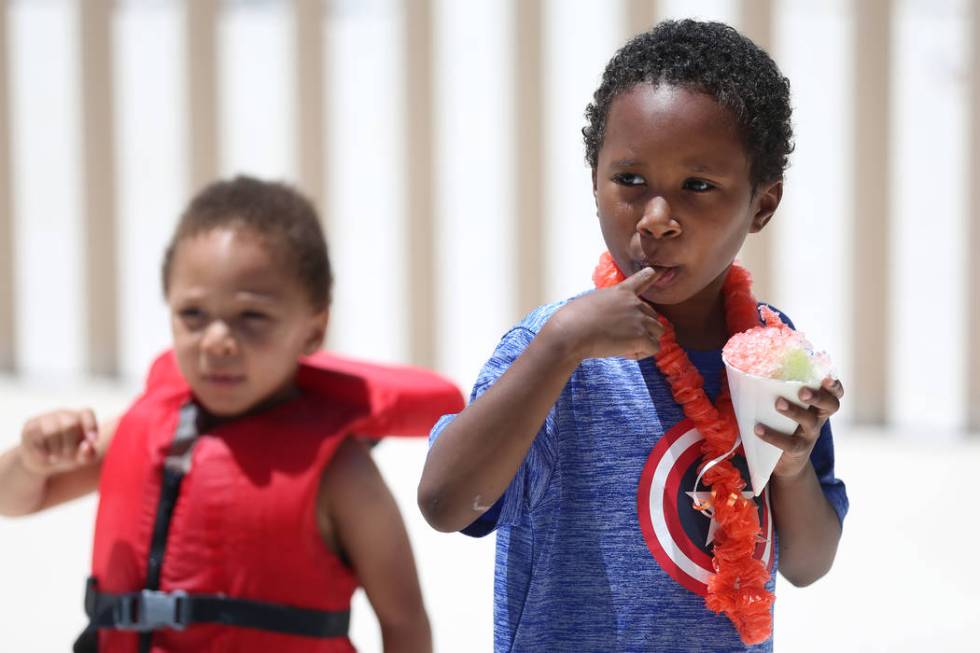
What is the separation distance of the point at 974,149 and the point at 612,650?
15.0 feet

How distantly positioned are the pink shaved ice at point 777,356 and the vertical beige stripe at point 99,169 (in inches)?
202

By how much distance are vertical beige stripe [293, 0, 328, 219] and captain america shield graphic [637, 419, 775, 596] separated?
14.9 ft

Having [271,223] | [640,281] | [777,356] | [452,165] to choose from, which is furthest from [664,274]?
[452,165]

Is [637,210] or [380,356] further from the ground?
[637,210]

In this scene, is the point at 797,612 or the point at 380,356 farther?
the point at 380,356

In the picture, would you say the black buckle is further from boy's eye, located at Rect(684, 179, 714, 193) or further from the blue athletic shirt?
boy's eye, located at Rect(684, 179, 714, 193)

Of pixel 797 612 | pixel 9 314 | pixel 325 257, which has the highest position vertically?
pixel 325 257

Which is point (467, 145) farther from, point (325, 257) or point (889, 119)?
point (325, 257)

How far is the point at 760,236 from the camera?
5.66 m

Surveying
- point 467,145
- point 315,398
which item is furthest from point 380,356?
point 315,398

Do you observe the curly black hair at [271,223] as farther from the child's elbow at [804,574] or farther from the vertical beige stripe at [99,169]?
the vertical beige stripe at [99,169]

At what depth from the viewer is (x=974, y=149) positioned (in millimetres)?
5465

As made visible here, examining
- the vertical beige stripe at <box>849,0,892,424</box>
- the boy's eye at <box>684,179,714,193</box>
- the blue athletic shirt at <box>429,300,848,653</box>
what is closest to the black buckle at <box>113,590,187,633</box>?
the blue athletic shirt at <box>429,300,848,653</box>

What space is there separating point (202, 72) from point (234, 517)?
14.2 ft
